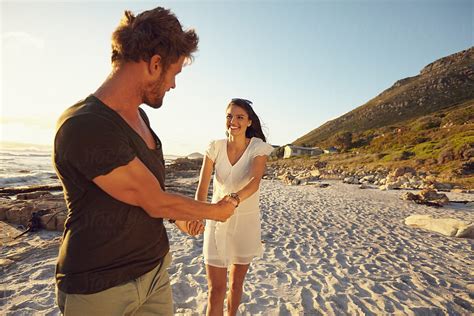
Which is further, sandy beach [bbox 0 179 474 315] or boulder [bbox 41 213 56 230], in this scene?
boulder [bbox 41 213 56 230]

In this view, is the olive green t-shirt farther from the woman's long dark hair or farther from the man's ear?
the woman's long dark hair

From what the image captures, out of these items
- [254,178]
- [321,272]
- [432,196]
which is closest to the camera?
[254,178]

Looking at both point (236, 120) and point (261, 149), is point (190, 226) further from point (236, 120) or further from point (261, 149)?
point (236, 120)

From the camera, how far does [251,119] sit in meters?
3.52

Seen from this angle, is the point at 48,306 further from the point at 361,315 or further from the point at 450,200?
the point at 450,200

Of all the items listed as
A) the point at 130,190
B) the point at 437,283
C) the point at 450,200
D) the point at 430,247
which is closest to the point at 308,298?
the point at 437,283

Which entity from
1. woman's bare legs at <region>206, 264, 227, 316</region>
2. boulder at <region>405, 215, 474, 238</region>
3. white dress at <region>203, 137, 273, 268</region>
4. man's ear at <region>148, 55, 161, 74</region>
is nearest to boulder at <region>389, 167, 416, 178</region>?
boulder at <region>405, 215, 474, 238</region>

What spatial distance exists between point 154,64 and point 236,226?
2027 millimetres

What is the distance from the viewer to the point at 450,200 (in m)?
15.1

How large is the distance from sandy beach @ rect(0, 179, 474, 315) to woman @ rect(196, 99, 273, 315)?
1.23 metres

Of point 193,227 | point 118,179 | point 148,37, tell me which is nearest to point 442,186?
point 193,227

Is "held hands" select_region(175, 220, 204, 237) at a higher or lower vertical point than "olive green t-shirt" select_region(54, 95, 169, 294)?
lower

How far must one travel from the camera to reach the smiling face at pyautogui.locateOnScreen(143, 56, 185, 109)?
1.61 metres

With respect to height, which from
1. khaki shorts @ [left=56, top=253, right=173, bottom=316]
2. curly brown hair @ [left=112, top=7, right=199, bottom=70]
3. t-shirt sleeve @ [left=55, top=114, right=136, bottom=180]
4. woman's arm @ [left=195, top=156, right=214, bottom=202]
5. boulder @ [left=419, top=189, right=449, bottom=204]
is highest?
curly brown hair @ [left=112, top=7, right=199, bottom=70]
